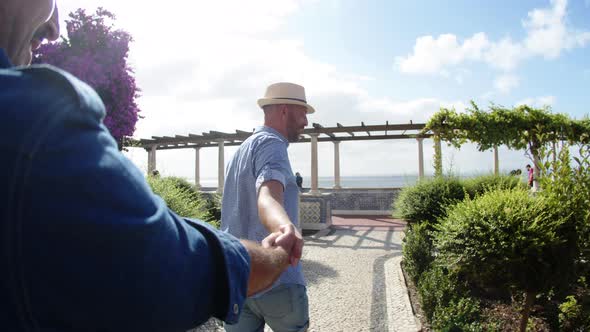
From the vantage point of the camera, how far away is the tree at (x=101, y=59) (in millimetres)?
3743

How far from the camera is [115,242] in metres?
0.53

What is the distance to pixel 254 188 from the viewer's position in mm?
2168

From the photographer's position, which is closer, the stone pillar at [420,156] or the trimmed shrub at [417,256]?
the trimmed shrub at [417,256]

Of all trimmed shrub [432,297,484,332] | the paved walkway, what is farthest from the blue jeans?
the paved walkway

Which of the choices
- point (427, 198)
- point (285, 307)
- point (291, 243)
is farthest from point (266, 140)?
point (427, 198)

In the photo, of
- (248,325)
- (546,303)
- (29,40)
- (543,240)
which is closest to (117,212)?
(29,40)

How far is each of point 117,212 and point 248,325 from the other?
Result: 1.89 m

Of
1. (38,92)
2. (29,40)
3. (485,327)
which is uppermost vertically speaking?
(29,40)

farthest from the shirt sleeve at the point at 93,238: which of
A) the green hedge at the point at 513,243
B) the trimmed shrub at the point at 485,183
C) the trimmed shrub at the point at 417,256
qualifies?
the trimmed shrub at the point at 485,183

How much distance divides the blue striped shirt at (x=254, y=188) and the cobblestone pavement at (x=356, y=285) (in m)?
2.35

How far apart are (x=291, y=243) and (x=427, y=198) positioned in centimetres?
826

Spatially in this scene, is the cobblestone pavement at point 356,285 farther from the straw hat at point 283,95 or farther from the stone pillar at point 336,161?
the stone pillar at point 336,161

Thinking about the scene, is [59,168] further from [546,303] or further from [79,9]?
[546,303]

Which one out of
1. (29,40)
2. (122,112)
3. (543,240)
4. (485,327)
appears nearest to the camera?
(29,40)
